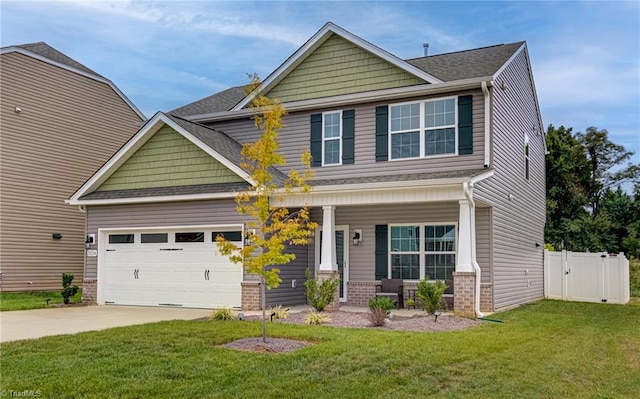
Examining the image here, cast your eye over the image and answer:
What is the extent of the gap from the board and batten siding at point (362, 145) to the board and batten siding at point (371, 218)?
3.26ft

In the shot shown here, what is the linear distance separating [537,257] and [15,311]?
15249 mm

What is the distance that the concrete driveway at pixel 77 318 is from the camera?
34.7ft

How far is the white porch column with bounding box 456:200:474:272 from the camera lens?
1256 centimetres

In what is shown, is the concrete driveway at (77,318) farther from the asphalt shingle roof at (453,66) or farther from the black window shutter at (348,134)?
the asphalt shingle roof at (453,66)

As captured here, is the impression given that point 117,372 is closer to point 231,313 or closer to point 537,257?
point 231,313

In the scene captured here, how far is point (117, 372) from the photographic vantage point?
23.0 ft

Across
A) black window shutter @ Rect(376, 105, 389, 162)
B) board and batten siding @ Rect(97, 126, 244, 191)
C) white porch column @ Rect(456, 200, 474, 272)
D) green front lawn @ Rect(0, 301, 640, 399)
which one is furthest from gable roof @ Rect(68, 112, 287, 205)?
green front lawn @ Rect(0, 301, 640, 399)

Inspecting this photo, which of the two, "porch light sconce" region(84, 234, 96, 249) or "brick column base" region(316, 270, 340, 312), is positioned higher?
"porch light sconce" region(84, 234, 96, 249)

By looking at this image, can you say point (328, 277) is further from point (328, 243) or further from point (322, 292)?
point (328, 243)

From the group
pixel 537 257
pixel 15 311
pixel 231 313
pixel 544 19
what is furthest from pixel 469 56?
pixel 15 311

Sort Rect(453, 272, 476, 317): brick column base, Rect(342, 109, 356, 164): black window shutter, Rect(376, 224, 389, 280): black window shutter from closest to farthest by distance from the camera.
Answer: Rect(453, 272, 476, 317): brick column base
Rect(376, 224, 389, 280): black window shutter
Rect(342, 109, 356, 164): black window shutter

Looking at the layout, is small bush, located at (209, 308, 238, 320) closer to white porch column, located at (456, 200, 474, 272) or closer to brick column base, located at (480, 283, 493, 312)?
white porch column, located at (456, 200, 474, 272)

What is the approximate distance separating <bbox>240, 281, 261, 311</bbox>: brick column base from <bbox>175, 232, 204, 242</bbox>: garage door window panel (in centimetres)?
190

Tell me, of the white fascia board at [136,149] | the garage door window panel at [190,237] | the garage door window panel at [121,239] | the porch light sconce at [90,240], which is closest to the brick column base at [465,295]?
the white fascia board at [136,149]
